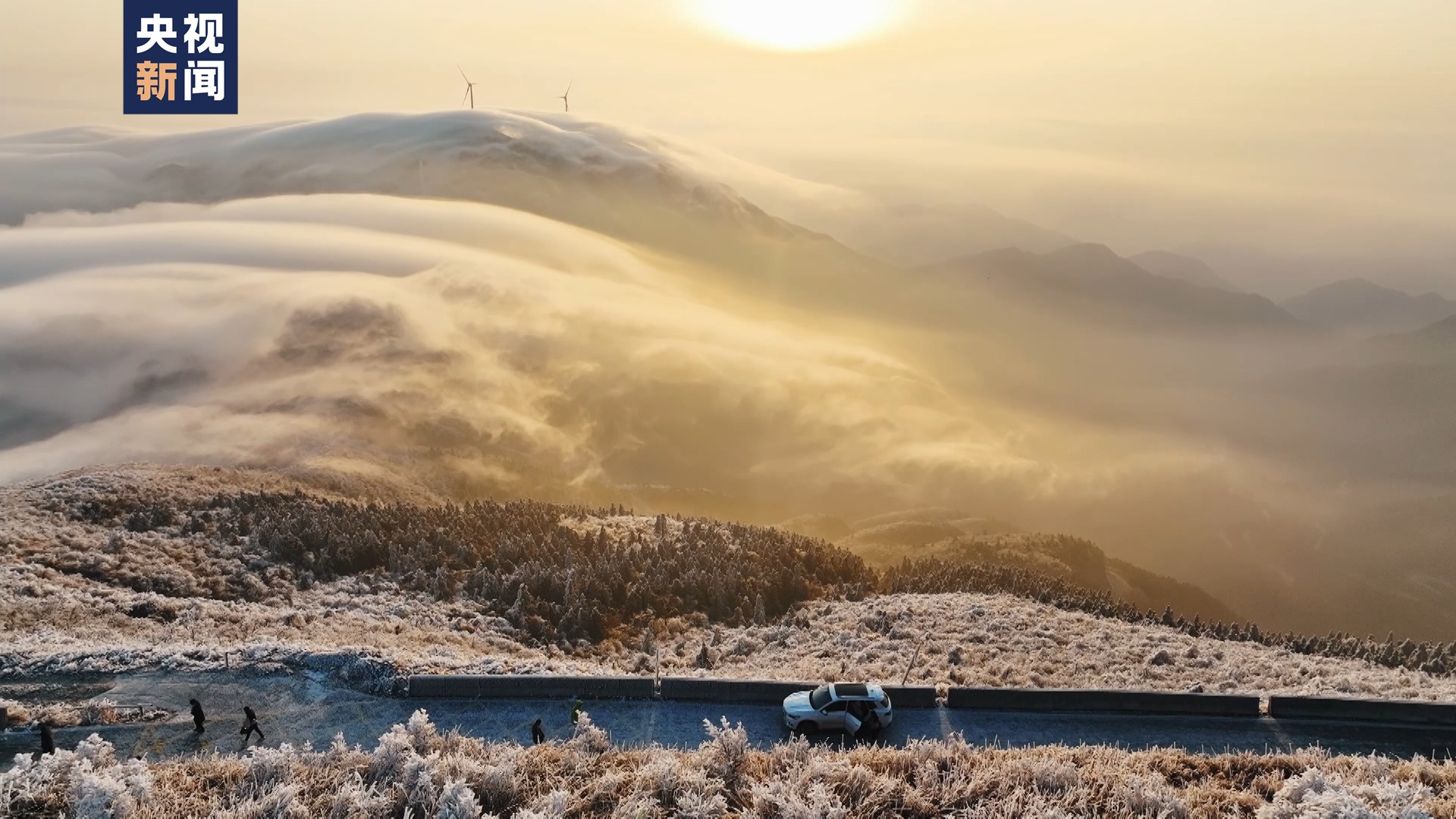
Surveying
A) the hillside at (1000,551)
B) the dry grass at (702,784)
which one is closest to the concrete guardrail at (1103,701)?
the dry grass at (702,784)

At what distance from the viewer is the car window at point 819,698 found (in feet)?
61.4

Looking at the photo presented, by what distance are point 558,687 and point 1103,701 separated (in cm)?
1142

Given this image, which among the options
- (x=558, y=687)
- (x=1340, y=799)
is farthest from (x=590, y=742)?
(x=1340, y=799)

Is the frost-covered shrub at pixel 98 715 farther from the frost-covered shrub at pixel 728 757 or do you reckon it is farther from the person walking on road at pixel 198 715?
the frost-covered shrub at pixel 728 757

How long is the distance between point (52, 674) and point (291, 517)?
15980mm

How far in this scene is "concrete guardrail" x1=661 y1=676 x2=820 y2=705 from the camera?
20266 mm

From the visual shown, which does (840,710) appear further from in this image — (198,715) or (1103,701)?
(198,715)

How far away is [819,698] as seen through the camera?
742 inches

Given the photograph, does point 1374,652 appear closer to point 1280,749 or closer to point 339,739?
point 1280,749

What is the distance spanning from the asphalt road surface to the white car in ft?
0.88

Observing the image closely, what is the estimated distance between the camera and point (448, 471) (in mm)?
74188

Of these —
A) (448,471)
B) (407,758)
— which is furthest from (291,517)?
(448,471)

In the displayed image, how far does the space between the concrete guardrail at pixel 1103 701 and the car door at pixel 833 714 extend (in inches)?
118

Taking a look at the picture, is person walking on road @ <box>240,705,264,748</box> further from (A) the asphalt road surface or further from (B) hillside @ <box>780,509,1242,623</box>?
(B) hillside @ <box>780,509,1242,623</box>
